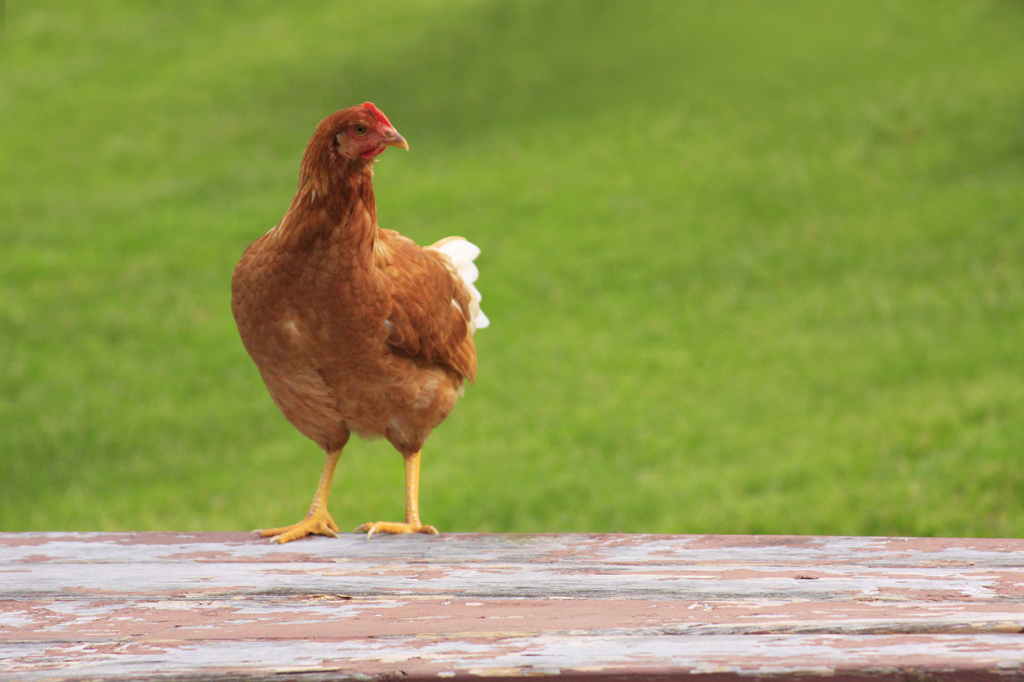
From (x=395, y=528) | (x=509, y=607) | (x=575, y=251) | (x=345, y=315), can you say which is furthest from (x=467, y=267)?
(x=575, y=251)

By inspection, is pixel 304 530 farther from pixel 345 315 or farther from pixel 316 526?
pixel 345 315

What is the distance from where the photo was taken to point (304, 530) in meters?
2.73

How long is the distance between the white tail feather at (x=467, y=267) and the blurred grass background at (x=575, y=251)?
2.93 meters

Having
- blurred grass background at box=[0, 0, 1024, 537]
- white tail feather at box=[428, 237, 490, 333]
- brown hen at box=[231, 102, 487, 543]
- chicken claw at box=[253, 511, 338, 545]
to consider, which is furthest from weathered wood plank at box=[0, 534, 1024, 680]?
blurred grass background at box=[0, 0, 1024, 537]

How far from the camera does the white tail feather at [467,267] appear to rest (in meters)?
3.53

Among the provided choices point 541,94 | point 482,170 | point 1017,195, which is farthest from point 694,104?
point 1017,195

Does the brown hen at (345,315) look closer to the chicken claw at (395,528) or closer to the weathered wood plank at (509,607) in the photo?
the chicken claw at (395,528)

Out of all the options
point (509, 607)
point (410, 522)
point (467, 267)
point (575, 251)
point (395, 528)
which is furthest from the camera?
point (575, 251)

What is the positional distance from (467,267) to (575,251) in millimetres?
6142

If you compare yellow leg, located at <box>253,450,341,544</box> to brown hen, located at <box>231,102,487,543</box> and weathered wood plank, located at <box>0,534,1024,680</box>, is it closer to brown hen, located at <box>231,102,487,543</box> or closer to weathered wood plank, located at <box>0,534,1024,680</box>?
brown hen, located at <box>231,102,487,543</box>

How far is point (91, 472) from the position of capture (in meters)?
7.00

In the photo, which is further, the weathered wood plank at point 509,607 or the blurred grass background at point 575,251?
the blurred grass background at point 575,251

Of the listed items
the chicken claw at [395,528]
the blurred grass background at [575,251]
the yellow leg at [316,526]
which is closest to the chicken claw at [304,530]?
the yellow leg at [316,526]

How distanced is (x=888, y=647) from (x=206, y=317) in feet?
26.7
